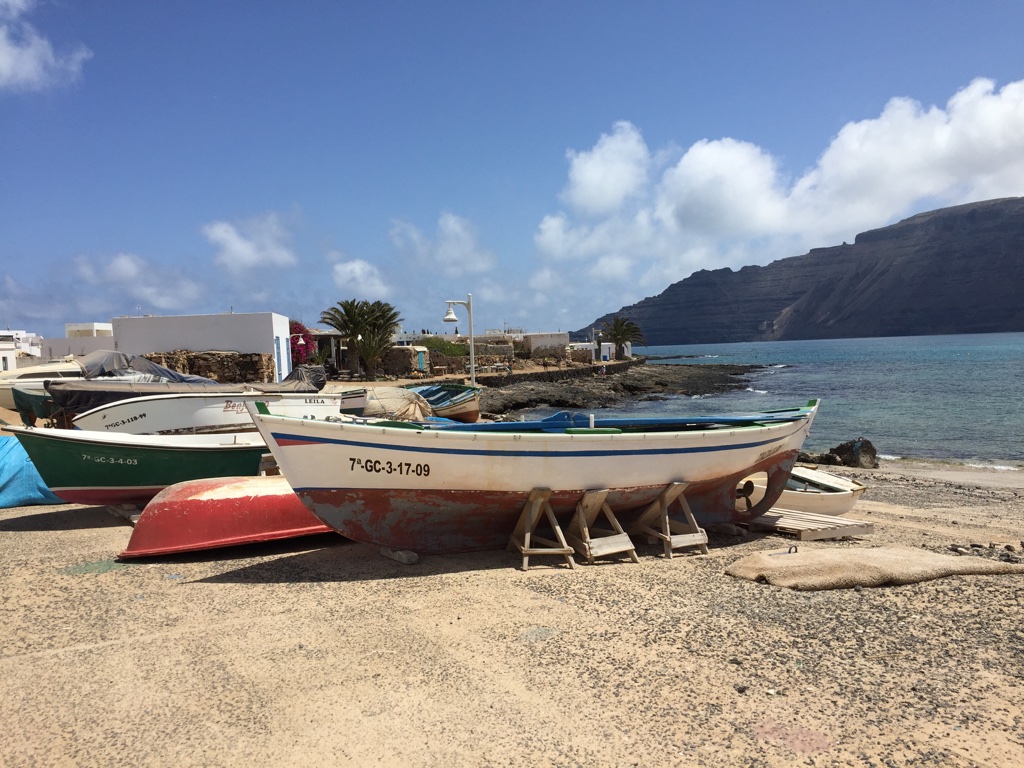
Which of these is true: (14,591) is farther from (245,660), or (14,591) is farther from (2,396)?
(2,396)

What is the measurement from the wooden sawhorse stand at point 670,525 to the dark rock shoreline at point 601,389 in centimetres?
2552

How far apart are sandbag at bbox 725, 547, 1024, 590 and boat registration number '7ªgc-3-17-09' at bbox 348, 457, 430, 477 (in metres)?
3.39

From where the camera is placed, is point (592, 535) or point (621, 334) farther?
point (621, 334)

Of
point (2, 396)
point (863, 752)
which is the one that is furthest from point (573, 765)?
point (2, 396)

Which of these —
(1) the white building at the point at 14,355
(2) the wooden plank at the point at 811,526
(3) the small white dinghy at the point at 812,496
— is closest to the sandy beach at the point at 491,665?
(2) the wooden plank at the point at 811,526

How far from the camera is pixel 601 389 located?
157ft

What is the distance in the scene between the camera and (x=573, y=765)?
3.59m

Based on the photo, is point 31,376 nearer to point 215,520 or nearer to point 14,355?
point 215,520

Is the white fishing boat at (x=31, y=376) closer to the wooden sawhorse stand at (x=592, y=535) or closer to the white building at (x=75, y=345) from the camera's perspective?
the white building at (x=75, y=345)

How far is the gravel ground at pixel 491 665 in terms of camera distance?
3.79m

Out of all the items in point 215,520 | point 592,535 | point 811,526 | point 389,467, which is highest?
point 389,467

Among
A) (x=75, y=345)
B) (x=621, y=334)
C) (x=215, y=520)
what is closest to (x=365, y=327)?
(x=75, y=345)

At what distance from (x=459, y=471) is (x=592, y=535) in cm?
193

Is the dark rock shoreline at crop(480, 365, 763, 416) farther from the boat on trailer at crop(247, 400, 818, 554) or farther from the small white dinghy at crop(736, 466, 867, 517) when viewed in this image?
the boat on trailer at crop(247, 400, 818, 554)
